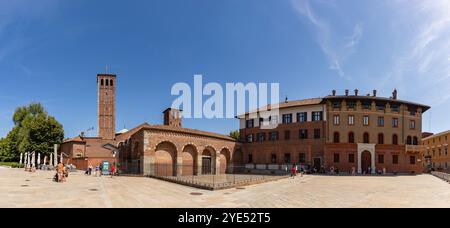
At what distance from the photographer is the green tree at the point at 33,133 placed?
2090 inches

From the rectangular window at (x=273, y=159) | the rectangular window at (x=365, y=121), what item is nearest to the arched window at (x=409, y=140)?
the rectangular window at (x=365, y=121)

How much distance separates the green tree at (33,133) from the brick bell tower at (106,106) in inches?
368

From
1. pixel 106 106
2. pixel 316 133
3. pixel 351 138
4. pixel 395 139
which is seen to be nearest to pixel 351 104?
pixel 351 138

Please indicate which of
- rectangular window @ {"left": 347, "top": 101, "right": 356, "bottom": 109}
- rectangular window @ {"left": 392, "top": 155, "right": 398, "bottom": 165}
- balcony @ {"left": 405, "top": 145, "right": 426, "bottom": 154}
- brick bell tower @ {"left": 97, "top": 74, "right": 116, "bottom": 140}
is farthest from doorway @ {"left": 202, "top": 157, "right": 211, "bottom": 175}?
brick bell tower @ {"left": 97, "top": 74, "right": 116, "bottom": 140}

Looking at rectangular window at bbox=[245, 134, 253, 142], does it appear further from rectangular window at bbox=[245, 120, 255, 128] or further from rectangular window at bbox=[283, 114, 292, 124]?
rectangular window at bbox=[283, 114, 292, 124]

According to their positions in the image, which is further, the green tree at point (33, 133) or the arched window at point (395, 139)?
the green tree at point (33, 133)

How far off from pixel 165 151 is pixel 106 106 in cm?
3646

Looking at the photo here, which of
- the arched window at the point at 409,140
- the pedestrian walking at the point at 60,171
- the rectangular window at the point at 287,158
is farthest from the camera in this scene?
the rectangular window at the point at 287,158

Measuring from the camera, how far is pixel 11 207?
11016 mm

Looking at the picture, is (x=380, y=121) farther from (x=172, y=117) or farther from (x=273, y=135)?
(x=172, y=117)

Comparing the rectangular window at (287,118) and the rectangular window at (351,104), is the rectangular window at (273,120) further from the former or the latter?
the rectangular window at (351,104)

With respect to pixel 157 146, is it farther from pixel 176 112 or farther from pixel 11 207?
pixel 176 112

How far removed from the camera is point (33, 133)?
175 feet
